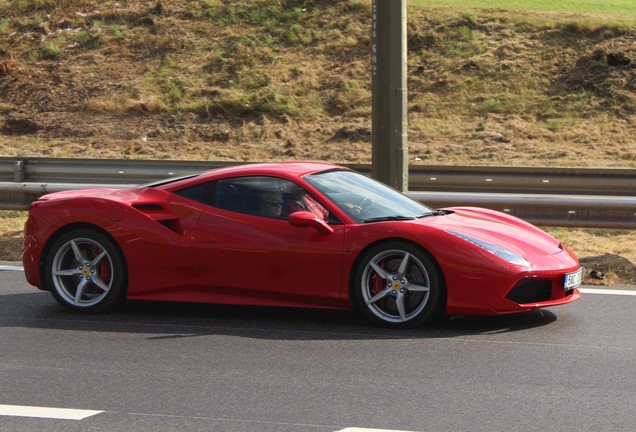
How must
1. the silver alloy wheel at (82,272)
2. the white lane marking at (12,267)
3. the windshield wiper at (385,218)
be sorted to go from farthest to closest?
the white lane marking at (12,267)
the silver alloy wheel at (82,272)
the windshield wiper at (385,218)

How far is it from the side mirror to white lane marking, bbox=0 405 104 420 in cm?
233

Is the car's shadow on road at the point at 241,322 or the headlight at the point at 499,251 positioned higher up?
the headlight at the point at 499,251

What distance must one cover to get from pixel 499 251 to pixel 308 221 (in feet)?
4.38

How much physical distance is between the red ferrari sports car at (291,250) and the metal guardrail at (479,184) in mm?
2899

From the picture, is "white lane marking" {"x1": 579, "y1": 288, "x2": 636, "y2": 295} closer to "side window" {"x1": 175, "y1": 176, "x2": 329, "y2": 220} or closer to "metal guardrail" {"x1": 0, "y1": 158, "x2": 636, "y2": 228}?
"metal guardrail" {"x1": 0, "y1": 158, "x2": 636, "y2": 228}

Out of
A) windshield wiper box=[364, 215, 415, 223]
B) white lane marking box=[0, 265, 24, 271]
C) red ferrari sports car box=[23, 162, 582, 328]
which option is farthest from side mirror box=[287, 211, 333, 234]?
white lane marking box=[0, 265, 24, 271]

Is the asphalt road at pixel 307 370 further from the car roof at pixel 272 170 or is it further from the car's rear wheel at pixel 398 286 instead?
the car roof at pixel 272 170

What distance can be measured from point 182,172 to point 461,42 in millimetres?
11823

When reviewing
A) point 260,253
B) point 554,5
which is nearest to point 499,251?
point 260,253

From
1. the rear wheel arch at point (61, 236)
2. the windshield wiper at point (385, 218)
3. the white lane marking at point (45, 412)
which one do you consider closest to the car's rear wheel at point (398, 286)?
the windshield wiper at point (385, 218)

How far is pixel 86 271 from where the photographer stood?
27.3 feet

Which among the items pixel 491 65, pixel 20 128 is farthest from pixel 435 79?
pixel 20 128

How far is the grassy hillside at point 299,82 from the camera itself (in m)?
20.7

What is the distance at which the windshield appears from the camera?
7.99 meters
